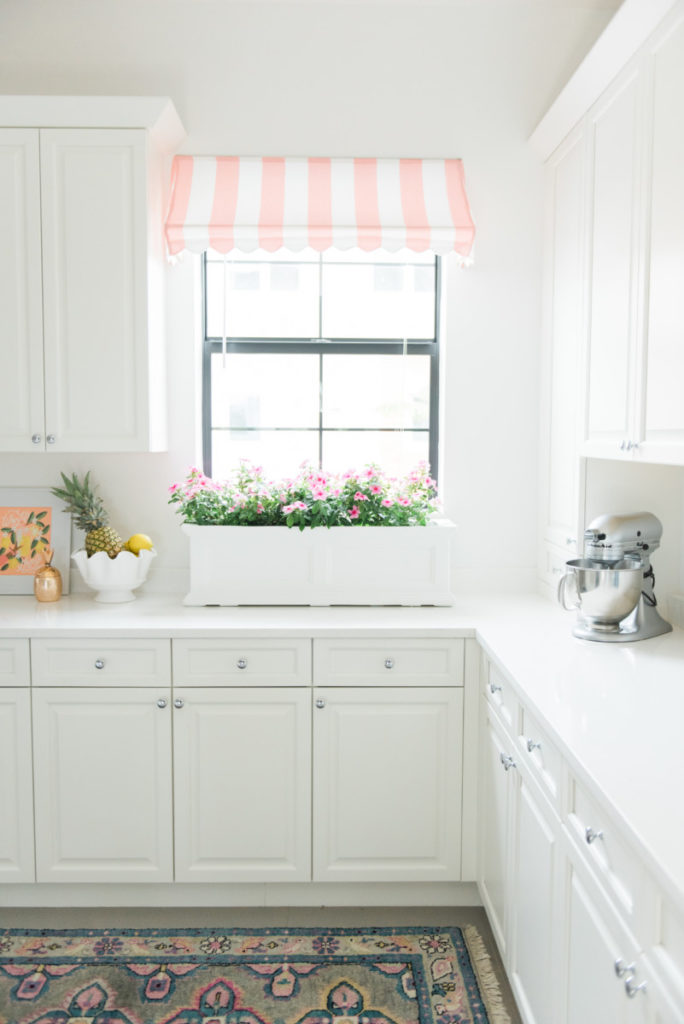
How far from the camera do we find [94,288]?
275cm

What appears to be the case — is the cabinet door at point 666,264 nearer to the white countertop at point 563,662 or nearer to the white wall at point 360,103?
the white countertop at point 563,662

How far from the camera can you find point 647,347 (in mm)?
2078

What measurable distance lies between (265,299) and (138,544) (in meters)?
1.08

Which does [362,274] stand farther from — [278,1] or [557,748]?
[557,748]

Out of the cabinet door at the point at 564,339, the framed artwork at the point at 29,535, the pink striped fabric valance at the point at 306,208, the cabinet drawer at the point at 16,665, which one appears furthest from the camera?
the framed artwork at the point at 29,535

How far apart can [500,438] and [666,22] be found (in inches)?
59.1

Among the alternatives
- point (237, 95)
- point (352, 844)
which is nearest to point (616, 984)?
point (352, 844)

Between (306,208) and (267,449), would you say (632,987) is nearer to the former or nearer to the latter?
(267,449)

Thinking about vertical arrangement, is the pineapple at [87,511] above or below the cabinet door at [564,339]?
below

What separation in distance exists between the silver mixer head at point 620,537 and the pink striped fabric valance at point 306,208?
1.20 metres

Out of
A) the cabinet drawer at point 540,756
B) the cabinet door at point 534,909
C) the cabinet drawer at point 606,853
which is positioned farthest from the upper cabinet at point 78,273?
the cabinet drawer at point 606,853

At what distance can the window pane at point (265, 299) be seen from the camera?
10.6ft

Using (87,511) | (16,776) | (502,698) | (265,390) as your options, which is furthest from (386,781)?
(265,390)

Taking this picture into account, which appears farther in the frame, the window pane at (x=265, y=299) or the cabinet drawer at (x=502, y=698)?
the window pane at (x=265, y=299)
